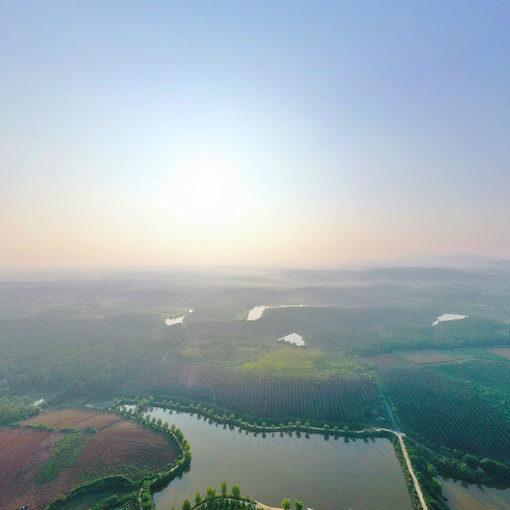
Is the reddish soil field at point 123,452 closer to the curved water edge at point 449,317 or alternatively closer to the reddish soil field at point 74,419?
the reddish soil field at point 74,419

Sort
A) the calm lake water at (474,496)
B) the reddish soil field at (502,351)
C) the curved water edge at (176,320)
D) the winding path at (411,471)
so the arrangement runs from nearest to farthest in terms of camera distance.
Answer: the winding path at (411,471) → the calm lake water at (474,496) → the reddish soil field at (502,351) → the curved water edge at (176,320)

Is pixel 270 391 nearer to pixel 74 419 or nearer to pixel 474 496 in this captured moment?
pixel 474 496

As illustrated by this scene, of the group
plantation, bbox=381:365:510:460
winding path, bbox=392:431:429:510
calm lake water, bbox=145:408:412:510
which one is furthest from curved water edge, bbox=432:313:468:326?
calm lake water, bbox=145:408:412:510

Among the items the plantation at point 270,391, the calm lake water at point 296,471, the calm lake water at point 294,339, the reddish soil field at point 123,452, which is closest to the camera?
the calm lake water at point 296,471

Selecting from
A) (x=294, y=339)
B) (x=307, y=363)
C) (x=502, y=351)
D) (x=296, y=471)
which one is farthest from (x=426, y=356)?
(x=296, y=471)

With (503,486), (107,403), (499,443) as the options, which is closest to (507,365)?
(499,443)

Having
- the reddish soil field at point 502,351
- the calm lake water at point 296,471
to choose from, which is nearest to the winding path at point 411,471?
the calm lake water at point 296,471

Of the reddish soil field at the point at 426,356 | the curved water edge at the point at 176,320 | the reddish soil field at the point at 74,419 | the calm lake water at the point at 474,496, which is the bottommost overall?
the calm lake water at the point at 474,496

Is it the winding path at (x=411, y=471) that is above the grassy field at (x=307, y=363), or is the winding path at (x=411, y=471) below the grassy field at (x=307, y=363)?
below
